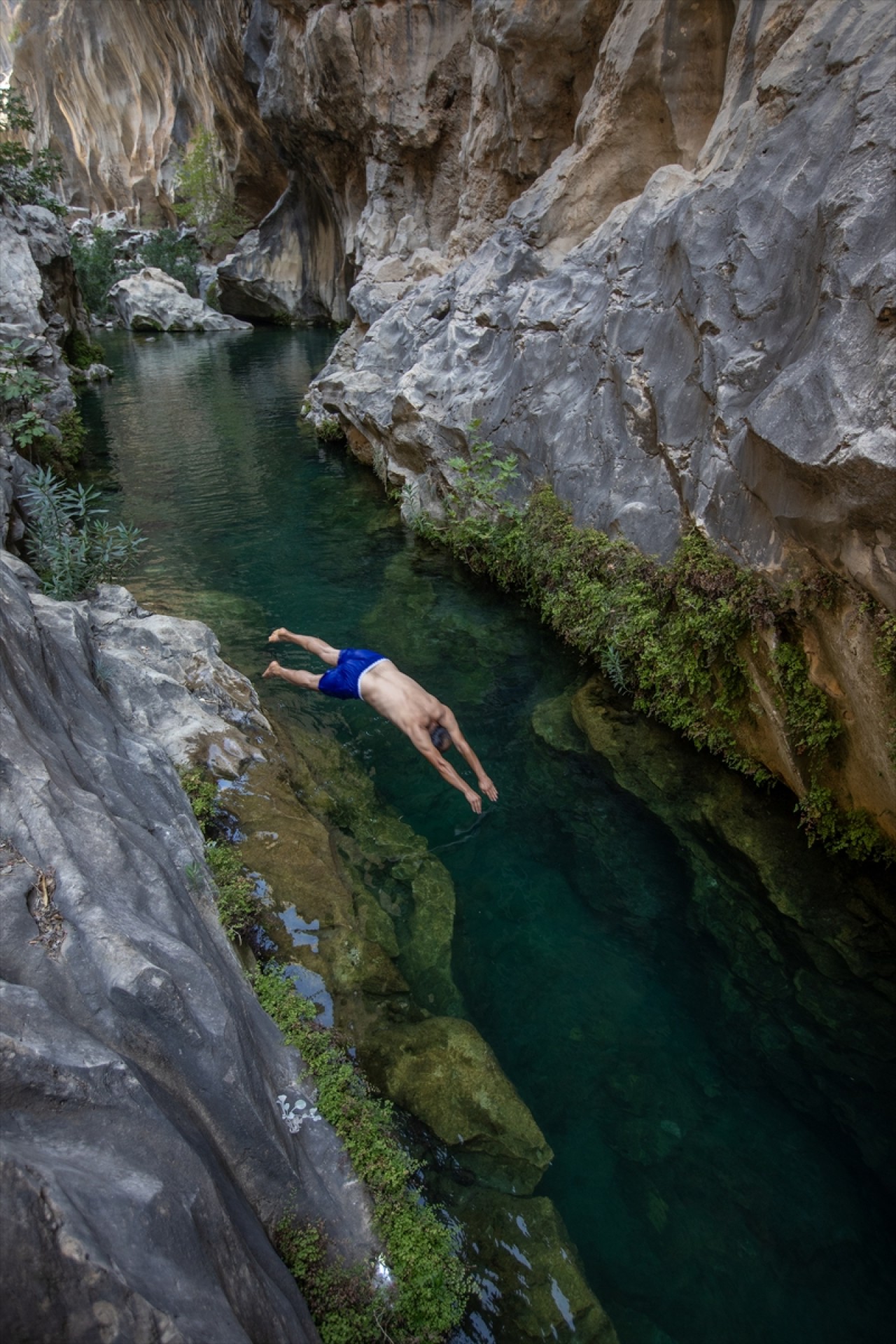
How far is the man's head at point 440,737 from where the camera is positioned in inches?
244

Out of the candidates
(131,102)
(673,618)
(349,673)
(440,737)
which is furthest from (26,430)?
(131,102)

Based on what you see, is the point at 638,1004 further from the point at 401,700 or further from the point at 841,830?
the point at 401,700

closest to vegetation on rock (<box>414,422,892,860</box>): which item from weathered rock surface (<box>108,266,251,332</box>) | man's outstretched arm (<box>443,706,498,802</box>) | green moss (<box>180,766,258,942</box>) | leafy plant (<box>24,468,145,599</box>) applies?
man's outstretched arm (<box>443,706,498,802</box>)

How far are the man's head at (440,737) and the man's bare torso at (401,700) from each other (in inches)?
2.1

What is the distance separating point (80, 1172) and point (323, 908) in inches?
107

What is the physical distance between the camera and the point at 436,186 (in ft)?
66.1

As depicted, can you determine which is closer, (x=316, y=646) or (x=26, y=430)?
(x=316, y=646)

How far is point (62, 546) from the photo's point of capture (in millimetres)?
7555

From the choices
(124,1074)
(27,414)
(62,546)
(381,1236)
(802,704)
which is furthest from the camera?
(27,414)

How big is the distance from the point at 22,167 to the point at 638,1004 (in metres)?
22.0

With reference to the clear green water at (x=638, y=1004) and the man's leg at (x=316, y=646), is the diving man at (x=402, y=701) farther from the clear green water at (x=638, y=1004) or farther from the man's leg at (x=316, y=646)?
the clear green water at (x=638, y=1004)

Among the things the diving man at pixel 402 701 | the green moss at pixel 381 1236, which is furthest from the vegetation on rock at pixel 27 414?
the green moss at pixel 381 1236

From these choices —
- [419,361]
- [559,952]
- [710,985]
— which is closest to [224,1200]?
[559,952]

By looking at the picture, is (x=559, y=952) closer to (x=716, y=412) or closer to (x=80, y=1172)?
(x=80, y=1172)
